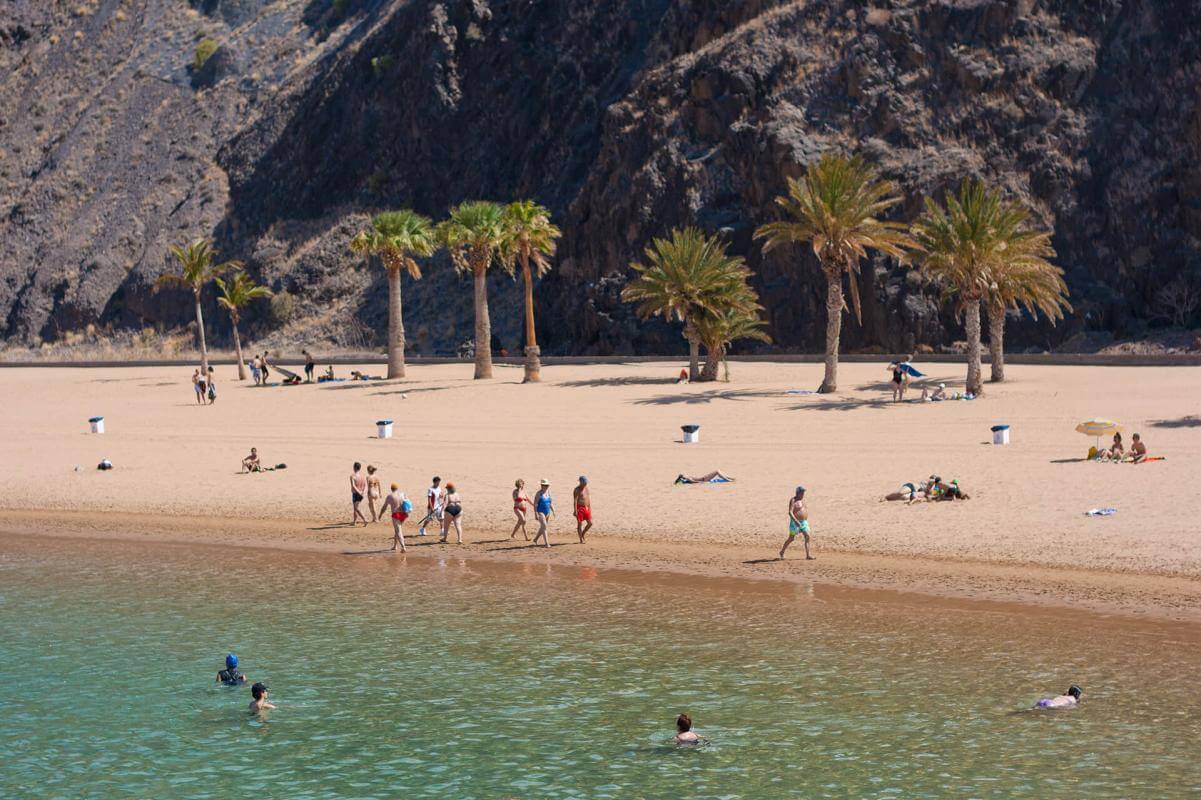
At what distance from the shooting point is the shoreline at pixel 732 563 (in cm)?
2278

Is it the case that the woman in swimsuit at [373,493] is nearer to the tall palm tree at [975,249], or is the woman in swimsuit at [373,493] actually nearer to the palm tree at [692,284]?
the palm tree at [692,284]

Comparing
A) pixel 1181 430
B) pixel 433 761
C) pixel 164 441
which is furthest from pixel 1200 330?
pixel 433 761

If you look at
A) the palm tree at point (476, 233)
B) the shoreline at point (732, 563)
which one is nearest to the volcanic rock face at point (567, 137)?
the palm tree at point (476, 233)

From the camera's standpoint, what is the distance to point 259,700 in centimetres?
1898

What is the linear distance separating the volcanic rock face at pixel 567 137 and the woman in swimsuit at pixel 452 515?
4771 centimetres

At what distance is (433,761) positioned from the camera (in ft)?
56.5

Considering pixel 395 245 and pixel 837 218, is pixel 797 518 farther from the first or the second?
pixel 395 245

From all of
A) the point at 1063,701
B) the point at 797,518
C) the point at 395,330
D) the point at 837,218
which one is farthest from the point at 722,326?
the point at 1063,701

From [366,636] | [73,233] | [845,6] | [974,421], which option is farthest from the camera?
[73,233]

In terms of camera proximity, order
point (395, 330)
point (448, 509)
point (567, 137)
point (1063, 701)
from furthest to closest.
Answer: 1. point (567, 137)
2. point (395, 330)
3. point (448, 509)
4. point (1063, 701)

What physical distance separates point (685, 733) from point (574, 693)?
9.17 ft

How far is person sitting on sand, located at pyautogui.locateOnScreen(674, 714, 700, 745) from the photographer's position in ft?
56.2

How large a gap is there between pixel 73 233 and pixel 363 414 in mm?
76076

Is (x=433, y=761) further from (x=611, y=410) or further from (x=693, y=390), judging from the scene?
(x=693, y=390)
